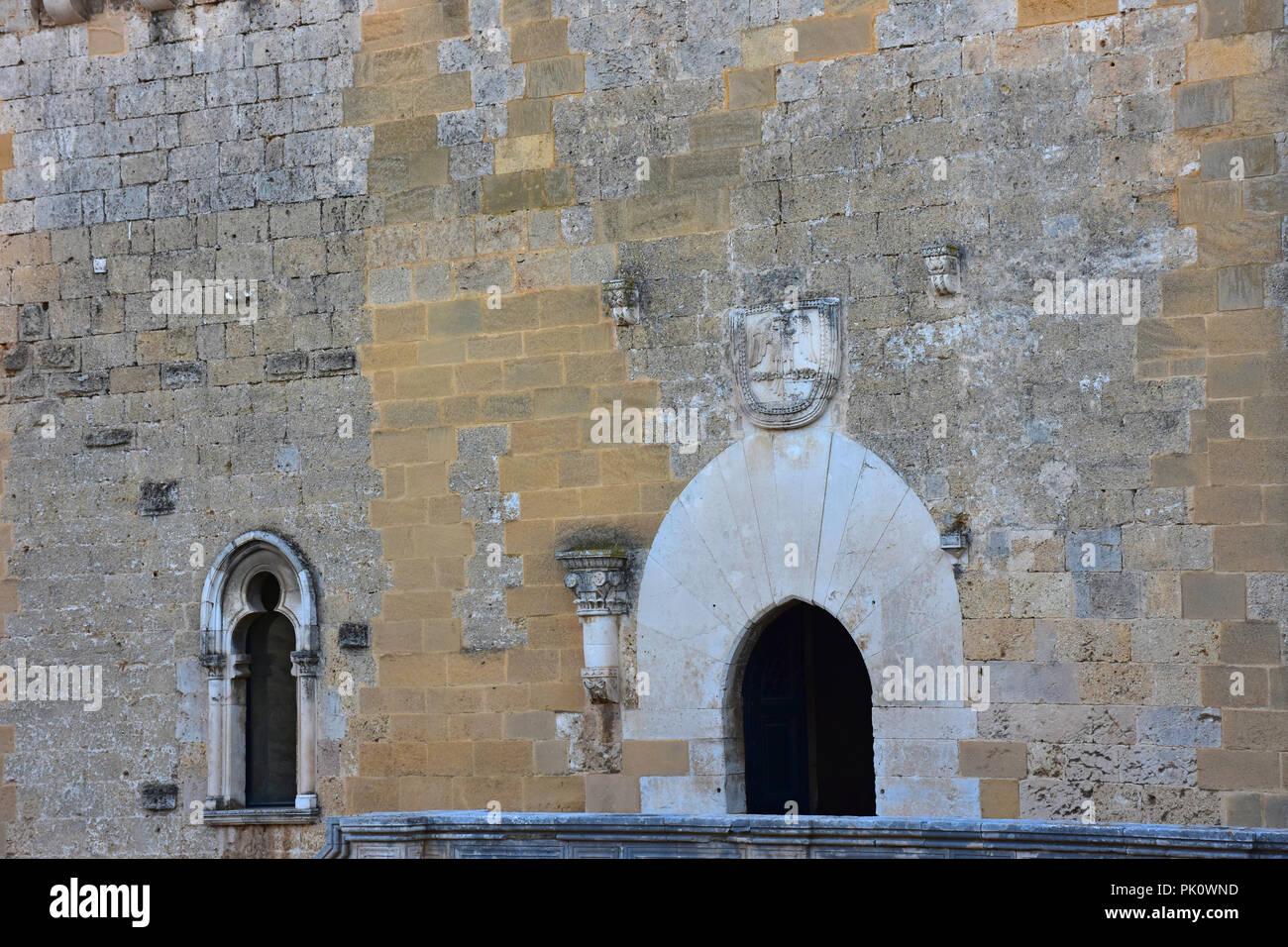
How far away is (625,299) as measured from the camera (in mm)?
8477

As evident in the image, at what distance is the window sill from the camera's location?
8969 millimetres

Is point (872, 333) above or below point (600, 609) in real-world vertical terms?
above

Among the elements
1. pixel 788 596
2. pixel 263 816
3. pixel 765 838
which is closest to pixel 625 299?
pixel 788 596

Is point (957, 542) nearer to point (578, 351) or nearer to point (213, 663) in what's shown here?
point (578, 351)

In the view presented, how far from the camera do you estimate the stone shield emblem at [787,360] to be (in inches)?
320

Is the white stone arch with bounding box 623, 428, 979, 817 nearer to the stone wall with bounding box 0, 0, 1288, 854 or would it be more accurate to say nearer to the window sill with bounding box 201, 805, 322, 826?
the stone wall with bounding box 0, 0, 1288, 854

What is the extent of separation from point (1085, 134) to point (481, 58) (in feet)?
10.4

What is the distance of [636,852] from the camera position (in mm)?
6711

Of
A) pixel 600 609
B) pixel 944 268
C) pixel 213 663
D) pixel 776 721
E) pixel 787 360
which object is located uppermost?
pixel 944 268

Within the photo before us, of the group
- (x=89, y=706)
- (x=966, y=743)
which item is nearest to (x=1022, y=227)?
(x=966, y=743)

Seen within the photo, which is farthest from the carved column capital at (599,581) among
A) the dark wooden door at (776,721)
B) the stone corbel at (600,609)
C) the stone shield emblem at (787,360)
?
the stone shield emblem at (787,360)

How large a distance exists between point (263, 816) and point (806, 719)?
3577mm

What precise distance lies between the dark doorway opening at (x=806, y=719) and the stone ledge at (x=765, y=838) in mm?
1982

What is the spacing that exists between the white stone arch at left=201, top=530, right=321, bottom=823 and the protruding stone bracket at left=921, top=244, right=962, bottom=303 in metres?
3.65
